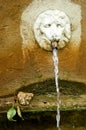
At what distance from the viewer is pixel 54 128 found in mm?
2795

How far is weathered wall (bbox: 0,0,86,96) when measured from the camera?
9.05ft

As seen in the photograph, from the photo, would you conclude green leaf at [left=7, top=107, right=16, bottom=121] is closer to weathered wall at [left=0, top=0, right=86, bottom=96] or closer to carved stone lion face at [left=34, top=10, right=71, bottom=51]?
weathered wall at [left=0, top=0, right=86, bottom=96]

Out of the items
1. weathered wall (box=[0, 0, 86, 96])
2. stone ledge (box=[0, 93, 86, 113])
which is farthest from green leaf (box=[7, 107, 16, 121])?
weathered wall (box=[0, 0, 86, 96])

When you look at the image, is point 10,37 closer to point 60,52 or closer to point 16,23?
point 16,23

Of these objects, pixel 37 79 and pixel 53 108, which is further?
pixel 37 79

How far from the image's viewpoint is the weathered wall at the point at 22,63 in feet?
9.05

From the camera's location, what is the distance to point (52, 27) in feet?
8.96

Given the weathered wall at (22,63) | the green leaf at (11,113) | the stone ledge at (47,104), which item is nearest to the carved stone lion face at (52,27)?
the weathered wall at (22,63)

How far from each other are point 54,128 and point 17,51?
20.8 inches

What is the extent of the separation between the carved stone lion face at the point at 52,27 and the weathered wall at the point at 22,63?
93mm

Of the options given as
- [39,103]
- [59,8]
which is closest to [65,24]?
[59,8]

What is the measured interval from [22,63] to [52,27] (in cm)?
31

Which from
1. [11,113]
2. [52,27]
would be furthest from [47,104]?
[52,27]

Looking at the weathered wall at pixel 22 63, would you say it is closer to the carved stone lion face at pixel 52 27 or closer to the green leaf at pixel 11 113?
the carved stone lion face at pixel 52 27
